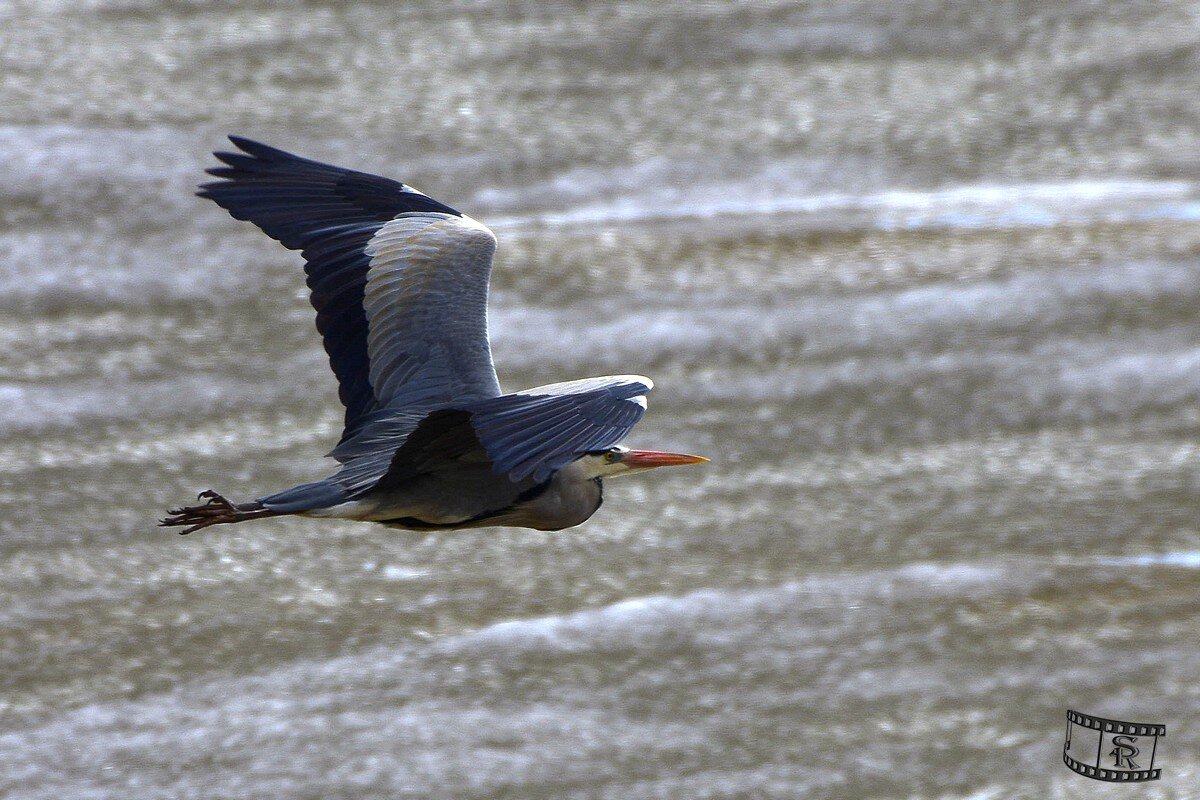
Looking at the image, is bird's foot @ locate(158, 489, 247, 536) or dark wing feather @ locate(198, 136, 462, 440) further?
dark wing feather @ locate(198, 136, 462, 440)

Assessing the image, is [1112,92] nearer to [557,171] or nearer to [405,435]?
[557,171]

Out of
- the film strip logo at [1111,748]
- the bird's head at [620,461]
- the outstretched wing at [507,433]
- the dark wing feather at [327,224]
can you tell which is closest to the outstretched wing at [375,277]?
the dark wing feather at [327,224]

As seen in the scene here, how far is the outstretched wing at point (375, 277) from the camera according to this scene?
19.0ft

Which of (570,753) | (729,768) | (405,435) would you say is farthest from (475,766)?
(405,435)

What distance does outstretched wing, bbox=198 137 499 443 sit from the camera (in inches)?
228

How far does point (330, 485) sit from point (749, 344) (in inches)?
287

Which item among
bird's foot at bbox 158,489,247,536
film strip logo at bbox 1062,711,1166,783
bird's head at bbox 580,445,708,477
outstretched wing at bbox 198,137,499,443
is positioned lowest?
film strip logo at bbox 1062,711,1166,783

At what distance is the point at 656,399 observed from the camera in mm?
11656

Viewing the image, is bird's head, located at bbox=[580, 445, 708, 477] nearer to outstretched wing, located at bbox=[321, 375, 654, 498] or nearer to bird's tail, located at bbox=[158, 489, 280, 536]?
outstretched wing, located at bbox=[321, 375, 654, 498]

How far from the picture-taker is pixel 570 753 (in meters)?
8.14

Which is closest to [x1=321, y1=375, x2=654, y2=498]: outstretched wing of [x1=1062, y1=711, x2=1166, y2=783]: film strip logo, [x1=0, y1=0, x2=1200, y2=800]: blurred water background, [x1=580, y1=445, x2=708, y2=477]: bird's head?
[x1=580, y1=445, x2=708, y2=477]: bird's head

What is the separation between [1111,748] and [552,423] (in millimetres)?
4433

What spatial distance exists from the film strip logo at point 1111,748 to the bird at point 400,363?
10.8 ft

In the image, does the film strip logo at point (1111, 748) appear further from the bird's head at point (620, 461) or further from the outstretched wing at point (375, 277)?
the outstretched wing at point (375, 277)
